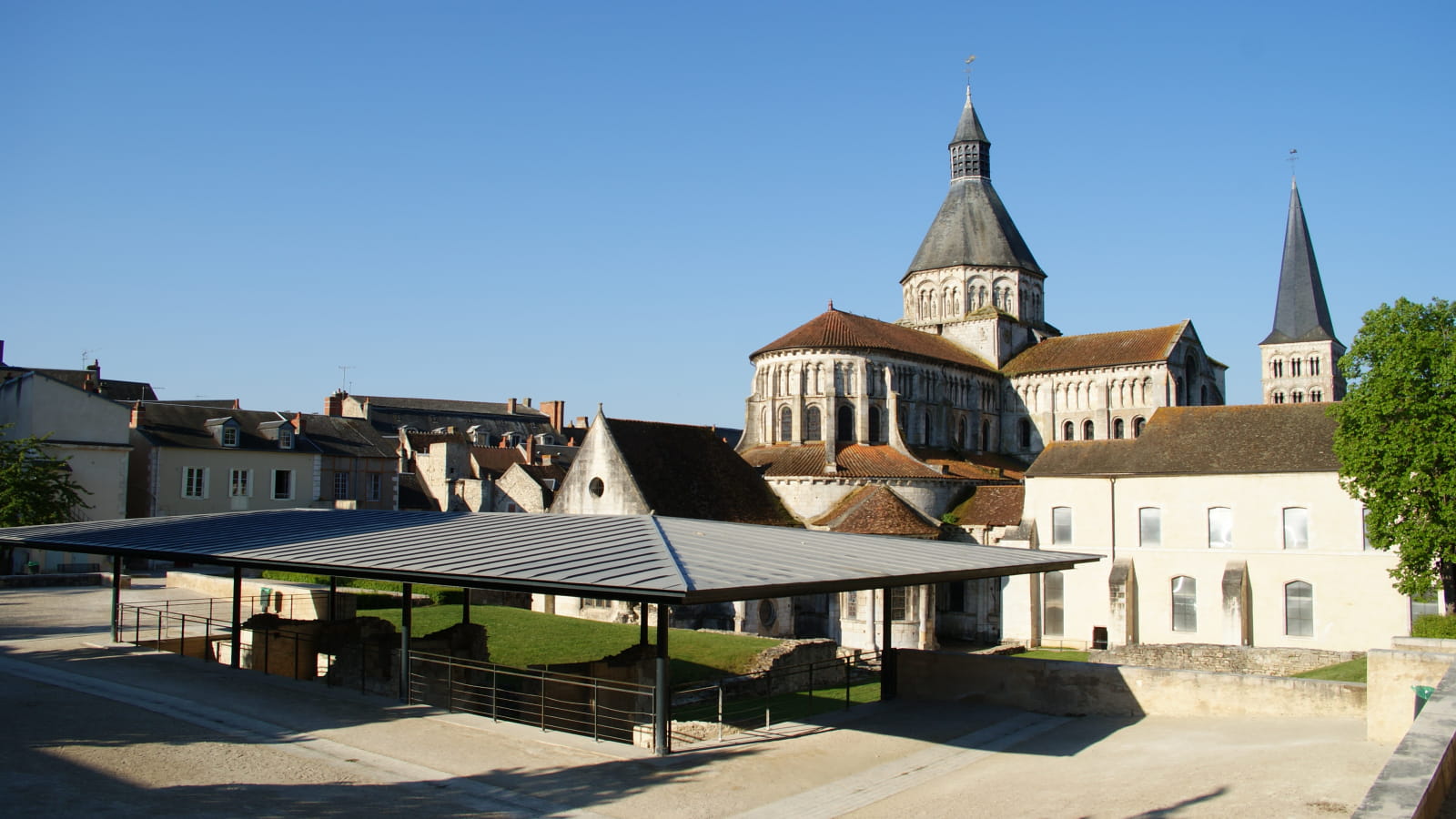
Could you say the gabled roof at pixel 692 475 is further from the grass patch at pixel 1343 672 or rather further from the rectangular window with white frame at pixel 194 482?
the rectangular window with white frame at pixel 194 482

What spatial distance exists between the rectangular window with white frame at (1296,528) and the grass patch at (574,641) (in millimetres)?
16001

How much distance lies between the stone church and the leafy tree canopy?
24.1 metres

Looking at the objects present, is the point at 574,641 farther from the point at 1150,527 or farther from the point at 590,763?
the point at 1150,527

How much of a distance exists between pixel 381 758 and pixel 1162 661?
2161 cm

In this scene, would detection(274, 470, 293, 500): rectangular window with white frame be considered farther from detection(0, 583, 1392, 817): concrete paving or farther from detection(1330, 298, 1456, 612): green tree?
detection(1330, 298, 1456, 612): green tree

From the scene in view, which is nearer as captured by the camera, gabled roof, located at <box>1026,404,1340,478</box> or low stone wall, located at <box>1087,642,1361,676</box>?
low stone wall, located at <box>1087,642,1361,676</box>

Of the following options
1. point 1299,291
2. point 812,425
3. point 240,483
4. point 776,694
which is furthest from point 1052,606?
point 1299,291

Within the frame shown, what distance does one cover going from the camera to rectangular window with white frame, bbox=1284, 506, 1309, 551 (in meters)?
31.5

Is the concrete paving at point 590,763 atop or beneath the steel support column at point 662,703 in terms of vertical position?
beneath

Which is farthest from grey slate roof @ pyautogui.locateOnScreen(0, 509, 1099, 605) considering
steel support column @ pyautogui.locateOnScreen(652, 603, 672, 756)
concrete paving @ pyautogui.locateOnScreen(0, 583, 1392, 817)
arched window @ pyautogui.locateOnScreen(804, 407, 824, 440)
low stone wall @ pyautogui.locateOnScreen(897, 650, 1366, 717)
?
arched window @ pyautogui.locateOnScreen(804, 407, 824, 440)

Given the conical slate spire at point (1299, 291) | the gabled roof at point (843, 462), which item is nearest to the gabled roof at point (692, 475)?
the gabled roof at point (843, 462)

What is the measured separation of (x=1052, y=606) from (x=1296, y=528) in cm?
795

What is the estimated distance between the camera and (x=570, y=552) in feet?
46.6

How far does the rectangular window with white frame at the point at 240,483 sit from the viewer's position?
43781 mm
